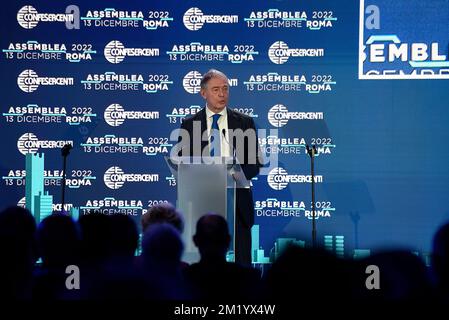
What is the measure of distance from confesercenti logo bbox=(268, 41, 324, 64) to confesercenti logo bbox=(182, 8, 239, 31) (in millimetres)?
593

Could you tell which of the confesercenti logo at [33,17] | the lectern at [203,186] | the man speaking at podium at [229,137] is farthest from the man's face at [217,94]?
the confesercenti logo at [33,17]

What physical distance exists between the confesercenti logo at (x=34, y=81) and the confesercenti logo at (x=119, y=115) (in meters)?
0.52

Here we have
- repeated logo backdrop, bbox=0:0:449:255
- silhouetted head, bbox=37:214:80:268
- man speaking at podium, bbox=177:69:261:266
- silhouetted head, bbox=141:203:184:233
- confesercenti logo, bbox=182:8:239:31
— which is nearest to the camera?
silhouetted head, bbox=37:214:80:268

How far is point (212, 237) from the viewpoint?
3607 millimetres

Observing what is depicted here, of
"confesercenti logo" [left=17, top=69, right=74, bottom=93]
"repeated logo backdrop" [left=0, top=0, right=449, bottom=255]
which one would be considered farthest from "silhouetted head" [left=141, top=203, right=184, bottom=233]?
"confesercenti logo" [left=17, top=69, right=74, bottom=93]

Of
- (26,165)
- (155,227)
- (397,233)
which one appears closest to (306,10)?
(397,233)

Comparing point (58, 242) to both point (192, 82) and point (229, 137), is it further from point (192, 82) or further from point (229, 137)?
point (192, 82)

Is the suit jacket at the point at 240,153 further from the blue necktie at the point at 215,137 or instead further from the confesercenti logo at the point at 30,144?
the confesercenti logo at the point at 30,144

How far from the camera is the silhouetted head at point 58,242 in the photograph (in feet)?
11.5

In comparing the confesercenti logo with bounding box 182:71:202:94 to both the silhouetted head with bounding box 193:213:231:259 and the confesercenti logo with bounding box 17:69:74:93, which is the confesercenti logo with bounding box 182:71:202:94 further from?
the silhouetted head with bounding box 193:213:231:259

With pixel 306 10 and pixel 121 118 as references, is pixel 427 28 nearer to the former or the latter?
pixel 306 10

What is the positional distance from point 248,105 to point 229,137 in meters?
2.21

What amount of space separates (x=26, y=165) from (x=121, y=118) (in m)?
1.16

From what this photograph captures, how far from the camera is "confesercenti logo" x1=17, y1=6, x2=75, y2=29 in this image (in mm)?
8344
